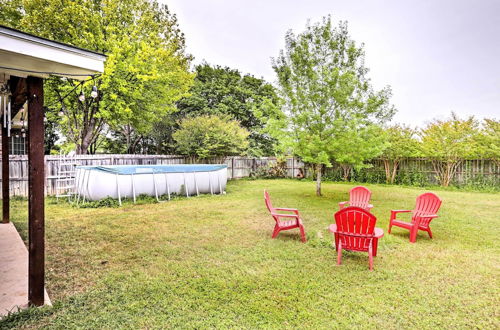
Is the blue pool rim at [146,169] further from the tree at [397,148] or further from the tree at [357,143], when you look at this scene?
the tree at [397,148]

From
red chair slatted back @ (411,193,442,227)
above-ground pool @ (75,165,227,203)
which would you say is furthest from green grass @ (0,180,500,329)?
above-ground pool @ (75,165,227,203)

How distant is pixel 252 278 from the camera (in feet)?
11.1

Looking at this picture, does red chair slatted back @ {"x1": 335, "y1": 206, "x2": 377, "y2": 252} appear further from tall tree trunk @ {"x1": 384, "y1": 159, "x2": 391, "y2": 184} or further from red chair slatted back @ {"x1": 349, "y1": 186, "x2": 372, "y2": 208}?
tall tree trunk @ {"x1": 384, "y1": 159, "x2": 391, "y2": 184}

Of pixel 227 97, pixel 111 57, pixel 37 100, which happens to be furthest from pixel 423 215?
pixel 227 97

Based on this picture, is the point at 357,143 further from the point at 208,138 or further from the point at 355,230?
the point at 208,138

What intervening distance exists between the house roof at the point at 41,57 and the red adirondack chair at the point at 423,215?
222 inches

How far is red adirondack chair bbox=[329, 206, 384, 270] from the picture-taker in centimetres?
380

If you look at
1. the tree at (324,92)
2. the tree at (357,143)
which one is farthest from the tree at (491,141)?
the tree at (357,143)

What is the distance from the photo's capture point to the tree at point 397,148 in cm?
1359

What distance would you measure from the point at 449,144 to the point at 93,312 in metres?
15.2

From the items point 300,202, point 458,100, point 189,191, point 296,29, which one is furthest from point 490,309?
point 458,100

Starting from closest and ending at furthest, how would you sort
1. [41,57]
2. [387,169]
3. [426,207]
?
1. [41,57]
2. [426,207]
3. [387,169]

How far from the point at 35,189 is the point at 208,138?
1136 cm

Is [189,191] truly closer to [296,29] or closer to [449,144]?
[296,29]
